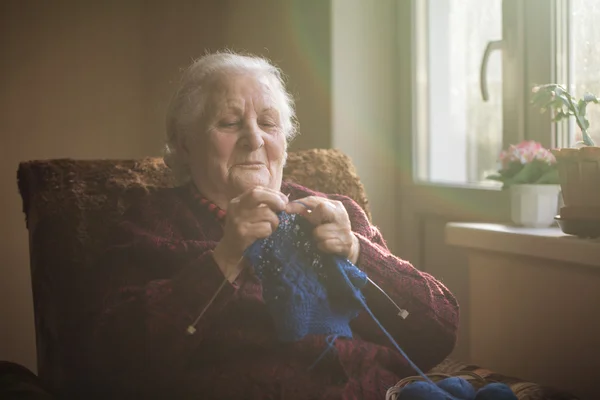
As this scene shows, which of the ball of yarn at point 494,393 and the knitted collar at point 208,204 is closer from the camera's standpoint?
the ball of yarn at point 494,393

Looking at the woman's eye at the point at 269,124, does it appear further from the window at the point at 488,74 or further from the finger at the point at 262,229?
the window at the point at 488,74

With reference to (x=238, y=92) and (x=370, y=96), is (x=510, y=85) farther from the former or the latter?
(x=238, y=92)

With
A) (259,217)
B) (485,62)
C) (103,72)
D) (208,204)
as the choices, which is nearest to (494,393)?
(259,217)

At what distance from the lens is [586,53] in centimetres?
149

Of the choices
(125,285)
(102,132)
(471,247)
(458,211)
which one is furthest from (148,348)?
(102,132)

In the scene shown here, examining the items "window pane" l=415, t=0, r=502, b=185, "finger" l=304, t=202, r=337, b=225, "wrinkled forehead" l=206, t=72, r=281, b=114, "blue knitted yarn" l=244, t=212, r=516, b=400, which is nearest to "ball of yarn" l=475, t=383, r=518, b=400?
"blue knitted yarn" l=244, t=212, r=516, b=400

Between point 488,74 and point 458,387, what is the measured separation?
105cm

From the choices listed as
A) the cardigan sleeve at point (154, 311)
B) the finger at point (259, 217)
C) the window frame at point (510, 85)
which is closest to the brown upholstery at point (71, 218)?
the cardigan sleeve at point (154, 311)

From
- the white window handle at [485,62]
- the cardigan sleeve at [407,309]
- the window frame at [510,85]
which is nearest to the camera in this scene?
the cardigan sleeve at [407,309]

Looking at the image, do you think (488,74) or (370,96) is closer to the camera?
(488,74)

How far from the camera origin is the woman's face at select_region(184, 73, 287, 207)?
1062 mm

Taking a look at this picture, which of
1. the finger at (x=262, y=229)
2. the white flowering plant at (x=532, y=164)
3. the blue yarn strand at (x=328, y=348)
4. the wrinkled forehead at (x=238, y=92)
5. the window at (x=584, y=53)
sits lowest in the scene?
the blue yarn strand at (x=328, y=348)

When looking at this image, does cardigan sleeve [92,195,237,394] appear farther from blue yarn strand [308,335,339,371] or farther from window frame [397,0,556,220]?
window frame [397,0,556,220]

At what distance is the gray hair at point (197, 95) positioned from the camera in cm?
111
